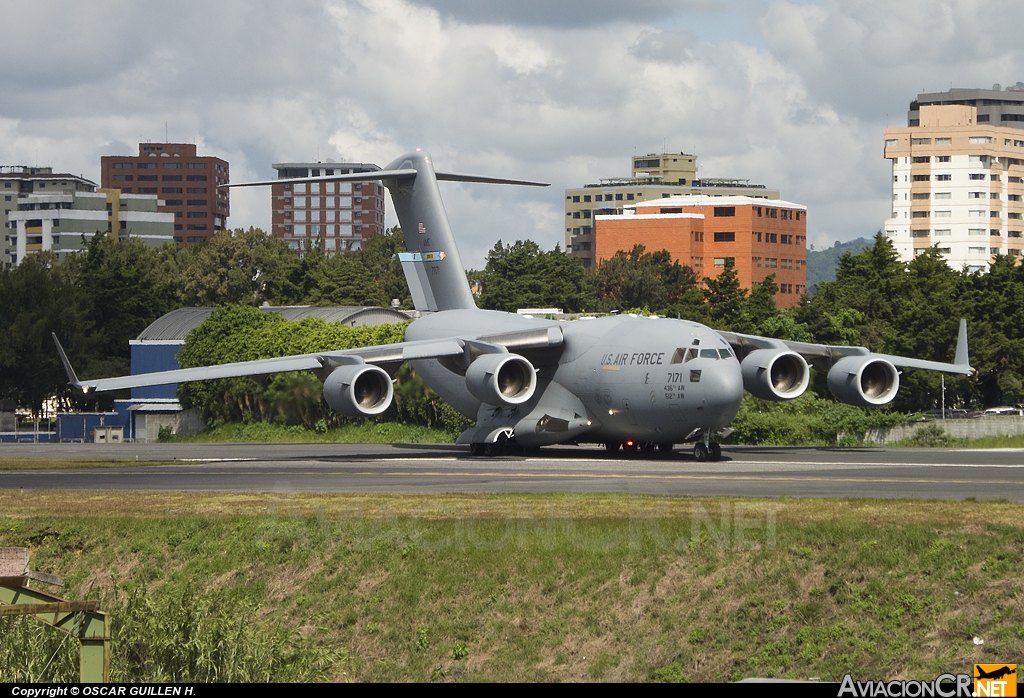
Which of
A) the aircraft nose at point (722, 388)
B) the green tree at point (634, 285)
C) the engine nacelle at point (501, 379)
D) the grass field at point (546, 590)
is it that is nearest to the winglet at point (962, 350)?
the aircraft nose at point (722, 388)

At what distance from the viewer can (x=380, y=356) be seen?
38.3 m

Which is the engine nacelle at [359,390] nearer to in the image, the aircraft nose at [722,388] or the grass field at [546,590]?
the aircraft nose at [722,388]

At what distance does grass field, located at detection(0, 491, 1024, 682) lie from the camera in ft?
53.6

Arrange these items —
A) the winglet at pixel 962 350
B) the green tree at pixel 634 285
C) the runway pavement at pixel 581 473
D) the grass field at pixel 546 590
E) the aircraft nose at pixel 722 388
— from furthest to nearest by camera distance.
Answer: the green tree at pixel 634 285, the winglet at pixel 962 350, the aircraft nose at pixel 722 388, the runway pavement at pixel 581 473, the grass field at pixel 546 590

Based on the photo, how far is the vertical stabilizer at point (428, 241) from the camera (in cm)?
4556

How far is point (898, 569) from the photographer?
56.3 ft

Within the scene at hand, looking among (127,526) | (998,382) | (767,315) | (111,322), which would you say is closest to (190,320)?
(111,322)

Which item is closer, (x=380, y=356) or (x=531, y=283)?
(x=380, y=356)

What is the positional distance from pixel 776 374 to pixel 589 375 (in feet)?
17.5

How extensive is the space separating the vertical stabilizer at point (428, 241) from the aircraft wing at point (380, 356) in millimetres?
6655

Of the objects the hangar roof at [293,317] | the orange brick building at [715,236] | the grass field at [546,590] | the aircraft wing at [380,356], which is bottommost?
the grass field at [546,590]

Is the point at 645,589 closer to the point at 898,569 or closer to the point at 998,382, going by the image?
the point at 898,569

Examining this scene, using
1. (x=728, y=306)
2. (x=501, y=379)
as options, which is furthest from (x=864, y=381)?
(x=728, y=306)

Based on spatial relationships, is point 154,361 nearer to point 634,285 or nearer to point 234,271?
point 234,271
